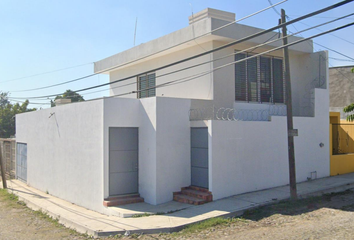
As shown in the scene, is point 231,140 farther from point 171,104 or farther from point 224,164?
point 171,104

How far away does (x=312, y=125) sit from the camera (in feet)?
49.2

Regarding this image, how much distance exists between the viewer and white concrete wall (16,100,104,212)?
39.1ft

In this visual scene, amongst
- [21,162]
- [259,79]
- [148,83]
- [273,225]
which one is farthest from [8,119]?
[273,225]

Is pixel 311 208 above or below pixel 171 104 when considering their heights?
below

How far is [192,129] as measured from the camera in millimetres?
12344

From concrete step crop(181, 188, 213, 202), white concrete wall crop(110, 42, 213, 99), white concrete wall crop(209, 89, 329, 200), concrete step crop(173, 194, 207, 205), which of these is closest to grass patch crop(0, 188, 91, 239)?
concrete step crop(173, 194, 207, 205)

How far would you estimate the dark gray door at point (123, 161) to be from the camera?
11711 millimetres

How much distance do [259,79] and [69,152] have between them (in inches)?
342

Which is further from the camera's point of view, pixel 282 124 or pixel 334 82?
pixel 334 82

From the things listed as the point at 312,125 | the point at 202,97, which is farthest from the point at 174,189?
the point at 312,125

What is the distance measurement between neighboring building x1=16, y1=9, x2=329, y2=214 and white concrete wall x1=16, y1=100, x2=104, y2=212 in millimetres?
38

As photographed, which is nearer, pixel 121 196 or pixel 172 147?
pixel 121 196

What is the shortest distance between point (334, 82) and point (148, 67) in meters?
15.1

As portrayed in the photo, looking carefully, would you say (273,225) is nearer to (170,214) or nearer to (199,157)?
(170,214)
